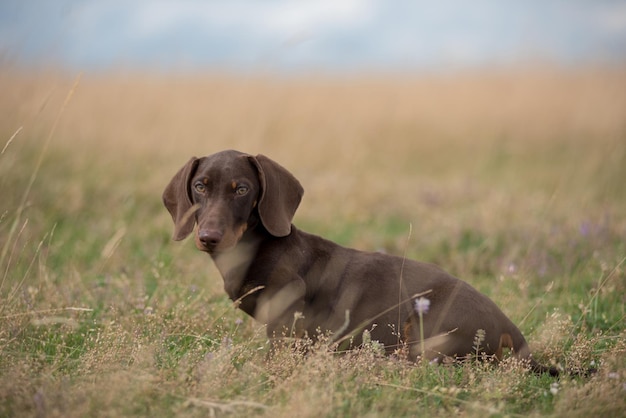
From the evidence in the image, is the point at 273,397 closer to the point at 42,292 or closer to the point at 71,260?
the point at 42,292

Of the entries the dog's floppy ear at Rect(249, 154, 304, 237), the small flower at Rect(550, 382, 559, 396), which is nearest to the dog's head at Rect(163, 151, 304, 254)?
the dog's floppy ear at Rect(249, 154, 304, 237)

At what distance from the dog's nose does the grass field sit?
527mm

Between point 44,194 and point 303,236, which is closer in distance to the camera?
point 303,236

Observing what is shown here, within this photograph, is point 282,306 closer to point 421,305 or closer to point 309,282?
point 309,282

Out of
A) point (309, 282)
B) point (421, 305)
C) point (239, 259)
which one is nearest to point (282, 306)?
point (309, 282)

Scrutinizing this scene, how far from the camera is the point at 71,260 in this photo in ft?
17.8

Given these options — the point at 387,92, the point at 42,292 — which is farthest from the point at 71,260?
the point at 387,92

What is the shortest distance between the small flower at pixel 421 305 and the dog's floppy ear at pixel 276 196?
2.58 ft

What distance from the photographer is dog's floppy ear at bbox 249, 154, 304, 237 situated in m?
3.70

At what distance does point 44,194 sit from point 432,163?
21.6ft

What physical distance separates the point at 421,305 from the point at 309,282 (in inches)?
26.1

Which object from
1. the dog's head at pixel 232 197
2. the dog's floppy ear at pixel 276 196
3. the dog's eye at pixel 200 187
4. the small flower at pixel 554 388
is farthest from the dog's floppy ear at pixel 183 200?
the small flower at pixel 554 388

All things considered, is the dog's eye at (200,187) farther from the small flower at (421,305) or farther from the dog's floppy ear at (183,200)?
the small flower at (421,305)

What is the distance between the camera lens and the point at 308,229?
23.0ft
